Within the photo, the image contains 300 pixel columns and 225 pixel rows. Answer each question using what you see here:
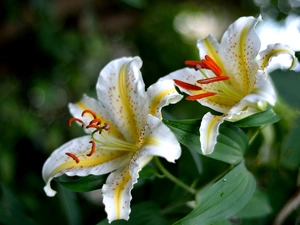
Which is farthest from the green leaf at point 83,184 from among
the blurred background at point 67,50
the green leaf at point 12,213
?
the blurred background at point 67,50

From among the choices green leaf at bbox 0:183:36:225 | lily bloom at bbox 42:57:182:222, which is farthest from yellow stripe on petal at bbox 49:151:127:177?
green leaf at bbox 0:183:36:225

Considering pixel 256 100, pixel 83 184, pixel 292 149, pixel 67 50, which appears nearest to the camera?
pixel 256 100

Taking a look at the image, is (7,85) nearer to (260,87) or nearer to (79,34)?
(79,34)

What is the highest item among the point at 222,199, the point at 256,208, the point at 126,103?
the point at 126,103

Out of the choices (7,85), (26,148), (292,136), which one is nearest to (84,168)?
(292,136)

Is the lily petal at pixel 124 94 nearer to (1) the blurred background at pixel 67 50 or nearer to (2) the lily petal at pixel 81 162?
(2) the lily petal at pixel 81 162

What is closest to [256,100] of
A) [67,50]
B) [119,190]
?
[119,190]

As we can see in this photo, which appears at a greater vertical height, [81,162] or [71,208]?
[81,162]

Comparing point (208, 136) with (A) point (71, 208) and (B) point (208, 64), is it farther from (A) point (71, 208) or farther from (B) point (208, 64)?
(A) point (71, 208)
